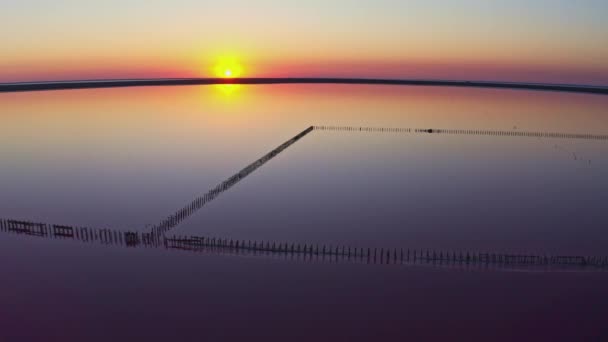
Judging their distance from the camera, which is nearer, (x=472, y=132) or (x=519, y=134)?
(x=519, y=134)

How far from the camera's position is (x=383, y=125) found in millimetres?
62938

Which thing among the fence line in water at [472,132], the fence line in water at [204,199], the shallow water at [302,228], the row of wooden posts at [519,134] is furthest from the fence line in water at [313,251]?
the row of wooden posts at [519,134]

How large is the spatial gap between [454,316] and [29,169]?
31.2m

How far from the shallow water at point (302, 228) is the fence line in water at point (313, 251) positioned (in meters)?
0.50

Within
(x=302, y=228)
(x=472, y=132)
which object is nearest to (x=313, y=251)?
(x=302, y=228)

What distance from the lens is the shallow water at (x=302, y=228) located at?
51.9 ft

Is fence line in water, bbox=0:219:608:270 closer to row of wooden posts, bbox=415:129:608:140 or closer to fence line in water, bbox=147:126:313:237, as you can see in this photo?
fence line in water, bbox=147:126:313:237

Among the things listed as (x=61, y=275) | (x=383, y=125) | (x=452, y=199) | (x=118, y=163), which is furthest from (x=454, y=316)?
(x=383, y=125)

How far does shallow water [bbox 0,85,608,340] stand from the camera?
15.8 metres

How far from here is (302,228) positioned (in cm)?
2328

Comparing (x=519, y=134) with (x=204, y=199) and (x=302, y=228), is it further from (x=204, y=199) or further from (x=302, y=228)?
(x=204, y=199)

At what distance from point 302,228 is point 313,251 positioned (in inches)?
107

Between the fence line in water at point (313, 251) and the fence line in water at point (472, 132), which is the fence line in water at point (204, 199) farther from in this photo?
the fence line in water at point (472, 132)

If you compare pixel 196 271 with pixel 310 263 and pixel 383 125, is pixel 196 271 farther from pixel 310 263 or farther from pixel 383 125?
pixel 383 125
